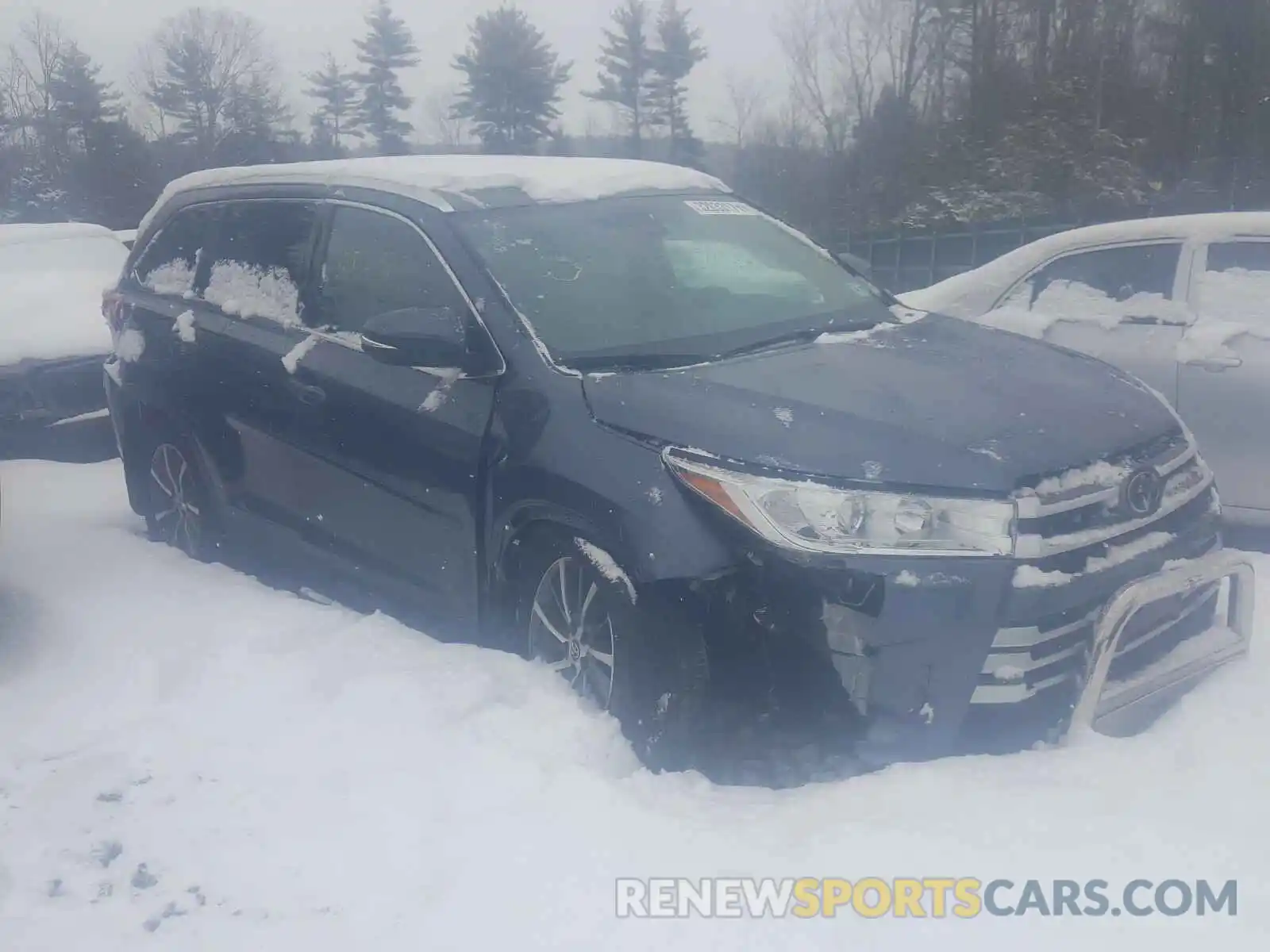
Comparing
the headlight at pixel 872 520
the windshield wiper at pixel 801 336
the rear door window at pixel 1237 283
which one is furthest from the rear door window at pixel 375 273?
the rear door window at pixel 1237 283

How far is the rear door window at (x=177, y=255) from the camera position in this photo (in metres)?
5.00

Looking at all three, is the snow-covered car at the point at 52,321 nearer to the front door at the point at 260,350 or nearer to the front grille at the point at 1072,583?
the front door at the point at 260,350

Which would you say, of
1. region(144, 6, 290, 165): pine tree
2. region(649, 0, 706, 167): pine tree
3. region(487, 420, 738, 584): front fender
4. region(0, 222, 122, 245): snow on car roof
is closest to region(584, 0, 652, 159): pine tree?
region(649, 0, 706, 167): pine tree

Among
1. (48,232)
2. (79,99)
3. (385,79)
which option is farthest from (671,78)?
(48,232)

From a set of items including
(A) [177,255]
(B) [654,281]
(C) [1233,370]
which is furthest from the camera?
(A) [177,255]

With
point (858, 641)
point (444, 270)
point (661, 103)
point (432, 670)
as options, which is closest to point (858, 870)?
point (858, 641)

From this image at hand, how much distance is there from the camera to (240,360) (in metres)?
4.47

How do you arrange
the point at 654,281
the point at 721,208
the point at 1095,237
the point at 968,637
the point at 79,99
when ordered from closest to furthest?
1. the point at 968,637
2. the point at 654,281
3. the point at 721,208
4. the point at 1095,237
5. the point at 79,99

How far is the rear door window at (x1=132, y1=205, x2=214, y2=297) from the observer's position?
4996 millimetres

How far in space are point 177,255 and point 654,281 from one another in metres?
2.43

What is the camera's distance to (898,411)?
3.09 m

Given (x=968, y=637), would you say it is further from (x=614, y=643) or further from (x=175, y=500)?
(x=175, y=500)

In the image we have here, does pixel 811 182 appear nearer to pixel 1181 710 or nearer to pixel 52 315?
pixel 52 315

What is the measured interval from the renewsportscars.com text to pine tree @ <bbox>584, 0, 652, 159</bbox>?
69.4ft
